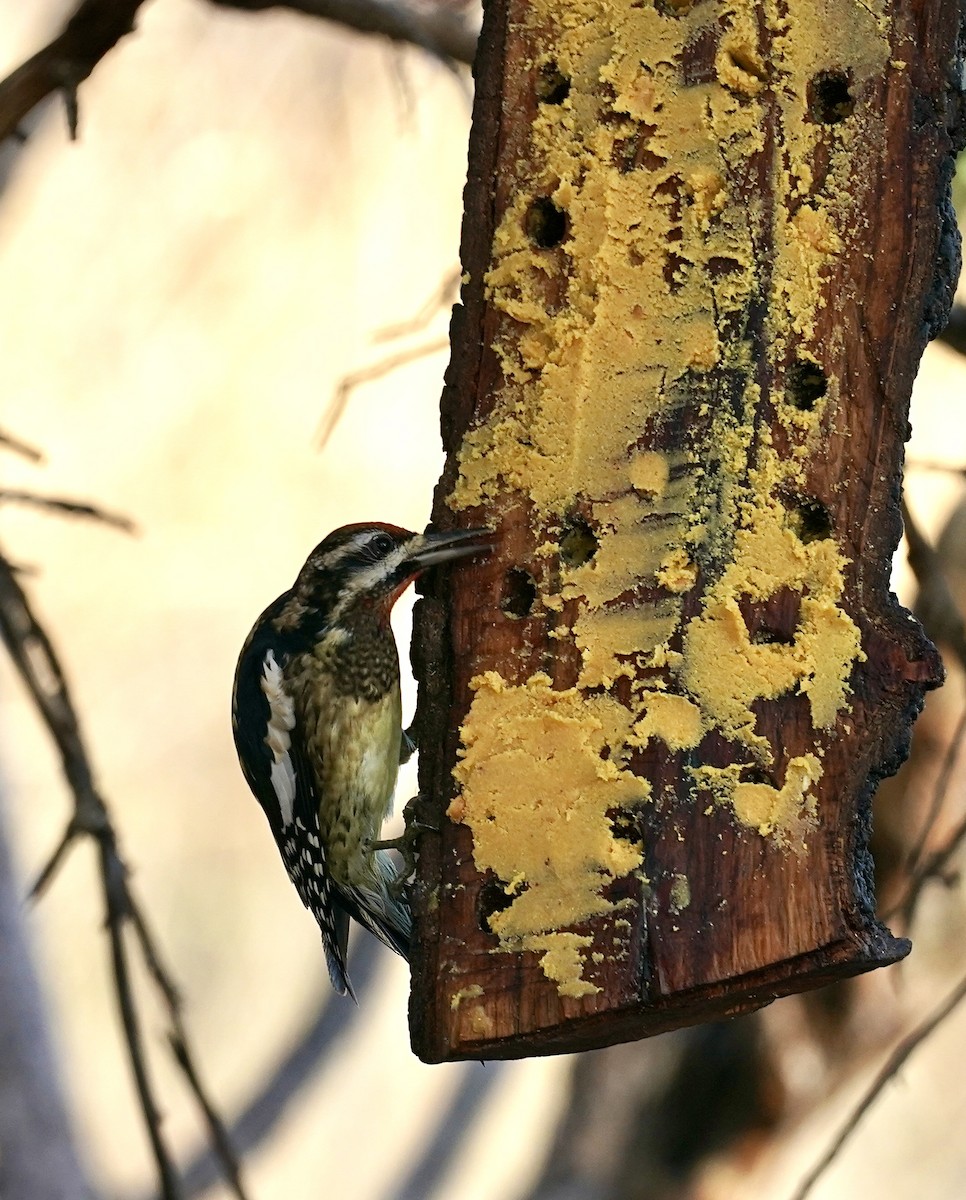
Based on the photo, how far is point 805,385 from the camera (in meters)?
2.00

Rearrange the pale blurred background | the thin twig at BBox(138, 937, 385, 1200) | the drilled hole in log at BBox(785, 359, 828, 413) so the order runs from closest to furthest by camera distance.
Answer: the drilled hole in log at BBox(785, 359, 828, 413) → the thin twig at BBox(138, 937, 385, 1200) → the pale blurred background

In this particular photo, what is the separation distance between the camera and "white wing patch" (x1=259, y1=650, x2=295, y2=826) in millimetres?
2736

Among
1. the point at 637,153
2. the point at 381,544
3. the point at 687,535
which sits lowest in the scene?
the point at 381,544

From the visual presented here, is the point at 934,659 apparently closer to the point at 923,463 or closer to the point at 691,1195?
the point at 923,463

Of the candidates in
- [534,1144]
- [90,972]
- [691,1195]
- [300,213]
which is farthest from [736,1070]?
[300,213]

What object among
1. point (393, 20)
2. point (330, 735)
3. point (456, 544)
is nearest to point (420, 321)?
point (393, 20)

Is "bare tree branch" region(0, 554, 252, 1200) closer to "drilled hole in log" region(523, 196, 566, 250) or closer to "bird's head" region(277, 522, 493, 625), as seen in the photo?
"bird's head" region(277, 522, 493, 625)

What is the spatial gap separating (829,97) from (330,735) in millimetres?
1336

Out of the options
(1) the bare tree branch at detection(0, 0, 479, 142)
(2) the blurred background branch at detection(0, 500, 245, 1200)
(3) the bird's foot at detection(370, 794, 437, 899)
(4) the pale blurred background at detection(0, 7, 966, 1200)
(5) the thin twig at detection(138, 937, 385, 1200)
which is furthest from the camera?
(4) the pale blurred background at detection(0, 7, 966, 1200)

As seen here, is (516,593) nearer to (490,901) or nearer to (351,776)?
(490,901)

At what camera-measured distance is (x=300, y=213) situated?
6215mm

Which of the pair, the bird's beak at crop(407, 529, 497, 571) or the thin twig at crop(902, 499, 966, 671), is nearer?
the bird's beak at crop(407, 529, 497, 571)

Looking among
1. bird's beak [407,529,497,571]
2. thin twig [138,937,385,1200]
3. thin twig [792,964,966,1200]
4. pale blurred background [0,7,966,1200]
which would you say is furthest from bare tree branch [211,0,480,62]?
thin twig [138,937,385,1200]

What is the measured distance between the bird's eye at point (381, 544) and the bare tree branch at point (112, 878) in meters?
0.53
